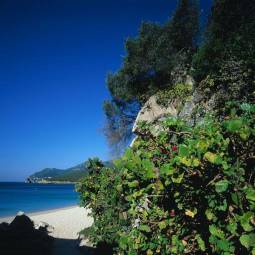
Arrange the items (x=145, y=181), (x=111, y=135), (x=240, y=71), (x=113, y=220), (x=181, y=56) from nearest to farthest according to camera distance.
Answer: (x=145, y=181) → (x=113, y=220) → (x=240, y=71) → (x=181, y=56) → (x=111, y=135)

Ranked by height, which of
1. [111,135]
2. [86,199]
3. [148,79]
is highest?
[148,79]

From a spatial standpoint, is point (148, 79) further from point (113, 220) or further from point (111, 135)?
point (113, 220)

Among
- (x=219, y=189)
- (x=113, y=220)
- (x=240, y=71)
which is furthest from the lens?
(x=240, y=71)

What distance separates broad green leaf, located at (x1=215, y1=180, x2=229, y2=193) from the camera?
192 centimetres

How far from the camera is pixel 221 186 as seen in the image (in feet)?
6.32

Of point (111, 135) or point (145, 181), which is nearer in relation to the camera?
point (145, 181)

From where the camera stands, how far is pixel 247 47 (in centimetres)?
1084

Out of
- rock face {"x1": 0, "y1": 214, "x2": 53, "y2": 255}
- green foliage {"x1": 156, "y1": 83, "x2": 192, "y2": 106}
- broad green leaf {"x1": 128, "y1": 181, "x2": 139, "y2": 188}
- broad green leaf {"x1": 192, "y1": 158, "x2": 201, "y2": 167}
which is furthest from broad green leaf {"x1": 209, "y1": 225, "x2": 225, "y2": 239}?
green foliage {"x1": 156, "y1": 83, "x2": 192, "y2": 106}

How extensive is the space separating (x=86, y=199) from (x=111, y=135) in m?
9.36

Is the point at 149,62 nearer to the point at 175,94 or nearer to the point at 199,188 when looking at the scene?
the point at 175,94

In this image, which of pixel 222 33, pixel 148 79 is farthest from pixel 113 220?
pixel 148 79

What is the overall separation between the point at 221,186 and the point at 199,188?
0.30m

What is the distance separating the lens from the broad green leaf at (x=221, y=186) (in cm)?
192

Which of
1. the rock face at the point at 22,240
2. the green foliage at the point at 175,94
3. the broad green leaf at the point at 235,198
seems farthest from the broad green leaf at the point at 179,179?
the green foliage at the point at 175,94
